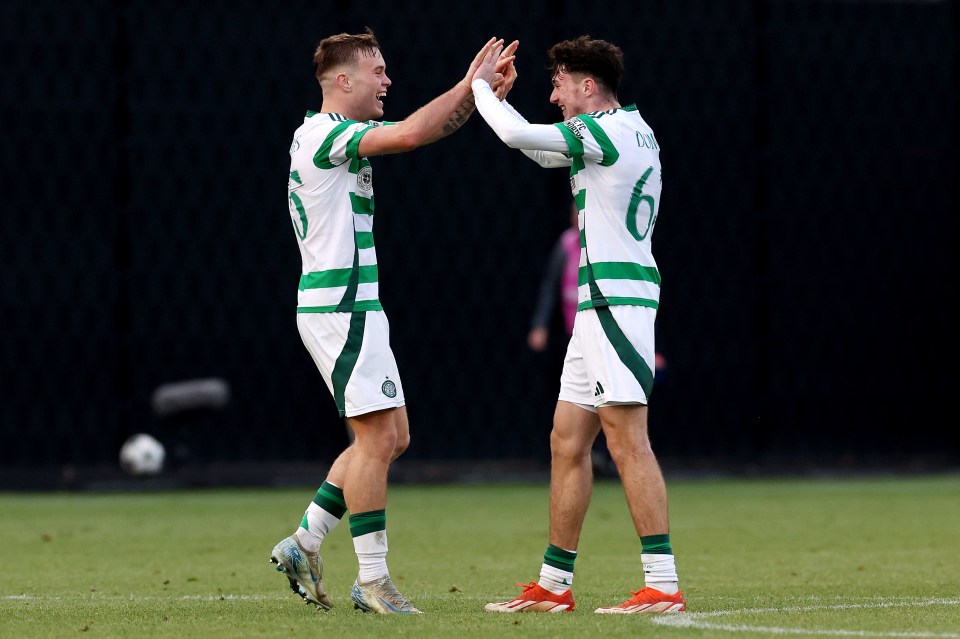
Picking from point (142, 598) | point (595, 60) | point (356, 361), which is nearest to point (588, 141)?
point (595, 60)

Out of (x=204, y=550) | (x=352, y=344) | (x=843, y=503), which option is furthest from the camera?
(x=843, y=503)

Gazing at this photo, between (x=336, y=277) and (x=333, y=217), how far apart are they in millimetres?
211

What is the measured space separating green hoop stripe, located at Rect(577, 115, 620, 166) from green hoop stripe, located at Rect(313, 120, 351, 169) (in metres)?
0.82

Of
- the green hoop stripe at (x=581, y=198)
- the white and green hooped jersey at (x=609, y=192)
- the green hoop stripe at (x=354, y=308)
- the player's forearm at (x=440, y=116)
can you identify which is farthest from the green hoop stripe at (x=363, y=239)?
the green hoop stripe at (x=581, y=198)

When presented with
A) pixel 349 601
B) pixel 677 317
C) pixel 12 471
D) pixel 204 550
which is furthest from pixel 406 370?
pixel 349 601

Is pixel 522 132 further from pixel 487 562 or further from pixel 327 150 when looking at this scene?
pixel 487 562

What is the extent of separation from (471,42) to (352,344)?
23.9ft

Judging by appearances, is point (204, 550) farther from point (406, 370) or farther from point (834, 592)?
point (406, 370)

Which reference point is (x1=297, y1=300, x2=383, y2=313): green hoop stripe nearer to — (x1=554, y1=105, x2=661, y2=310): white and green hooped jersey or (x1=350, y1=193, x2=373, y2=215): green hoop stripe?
(x1=350, y1=193, x2=373, y2=215): green hoop stripe

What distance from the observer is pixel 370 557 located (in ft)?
18.0

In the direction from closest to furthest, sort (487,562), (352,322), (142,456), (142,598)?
(352,322)
(142,598)
(487,562)
(142,456)

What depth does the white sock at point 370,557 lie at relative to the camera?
216 inches

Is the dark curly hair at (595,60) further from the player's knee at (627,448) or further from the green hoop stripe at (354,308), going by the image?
the player's knee at (627,448)

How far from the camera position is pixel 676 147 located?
1294 centimetres
